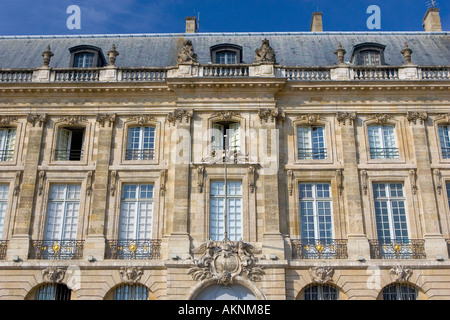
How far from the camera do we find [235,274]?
15.9 m

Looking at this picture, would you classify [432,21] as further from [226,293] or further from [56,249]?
[56,249]

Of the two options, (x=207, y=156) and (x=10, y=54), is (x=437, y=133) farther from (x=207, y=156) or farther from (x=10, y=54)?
(x=10, y=54)

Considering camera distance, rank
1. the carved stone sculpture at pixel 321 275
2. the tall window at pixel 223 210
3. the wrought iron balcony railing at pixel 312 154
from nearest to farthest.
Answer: the carved stone sculpture at pixel 321 275, the tall window at pixel 223 210, the wrought iron balcony railing at pixel 312 154

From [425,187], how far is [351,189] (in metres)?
2.36

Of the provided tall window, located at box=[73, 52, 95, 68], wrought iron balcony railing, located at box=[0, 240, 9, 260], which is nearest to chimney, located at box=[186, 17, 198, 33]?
tall window, located at box=[73, 52, 95, 68]

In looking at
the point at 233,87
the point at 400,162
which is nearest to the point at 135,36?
the point at 233,87

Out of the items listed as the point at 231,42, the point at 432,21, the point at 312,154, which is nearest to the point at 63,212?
the point at 312,154

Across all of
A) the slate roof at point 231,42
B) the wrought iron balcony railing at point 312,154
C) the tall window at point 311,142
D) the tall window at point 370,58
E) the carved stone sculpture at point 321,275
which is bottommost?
the carved stone sculpture at point 321,275

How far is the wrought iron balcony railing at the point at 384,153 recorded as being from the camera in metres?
18.0

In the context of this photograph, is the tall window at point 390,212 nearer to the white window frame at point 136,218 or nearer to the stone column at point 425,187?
the stone column at point 425,187

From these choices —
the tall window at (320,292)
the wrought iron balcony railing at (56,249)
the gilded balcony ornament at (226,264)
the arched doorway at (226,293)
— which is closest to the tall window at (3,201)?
the wrought iron balcony railing at (56,249)

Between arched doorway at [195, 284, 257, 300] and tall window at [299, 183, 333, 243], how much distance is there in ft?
8.21

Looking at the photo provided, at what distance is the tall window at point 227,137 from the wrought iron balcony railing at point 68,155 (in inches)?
178

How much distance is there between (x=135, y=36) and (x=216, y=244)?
34.5ft
